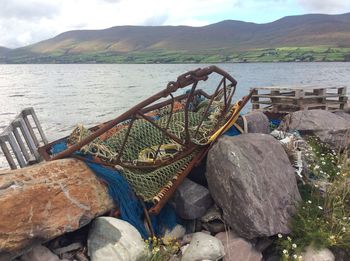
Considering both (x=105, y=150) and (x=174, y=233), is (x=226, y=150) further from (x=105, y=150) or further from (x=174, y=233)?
(x=105, y=150)

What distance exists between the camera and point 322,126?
383 inches

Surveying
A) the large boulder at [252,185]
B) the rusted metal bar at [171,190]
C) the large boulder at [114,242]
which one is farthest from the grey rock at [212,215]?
the large boulder at [114,242]

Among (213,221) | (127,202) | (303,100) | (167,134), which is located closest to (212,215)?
(213,221)

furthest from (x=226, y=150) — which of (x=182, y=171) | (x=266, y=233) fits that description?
(x=266, y=233)

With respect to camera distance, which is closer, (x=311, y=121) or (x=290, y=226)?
(x=290, y=226)

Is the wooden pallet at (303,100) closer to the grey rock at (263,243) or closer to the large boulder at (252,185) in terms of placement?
the large boulder at (252,185)

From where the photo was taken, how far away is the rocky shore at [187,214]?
5.39 metres

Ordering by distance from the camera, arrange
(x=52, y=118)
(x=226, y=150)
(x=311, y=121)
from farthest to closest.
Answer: (x=52, y=118), (x=311, y=121), (x=226, y=150)

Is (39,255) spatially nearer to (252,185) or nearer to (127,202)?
(127,202)

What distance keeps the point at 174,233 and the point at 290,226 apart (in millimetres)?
1846

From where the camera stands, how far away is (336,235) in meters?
5.87

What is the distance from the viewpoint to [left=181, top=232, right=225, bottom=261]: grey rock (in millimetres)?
5742

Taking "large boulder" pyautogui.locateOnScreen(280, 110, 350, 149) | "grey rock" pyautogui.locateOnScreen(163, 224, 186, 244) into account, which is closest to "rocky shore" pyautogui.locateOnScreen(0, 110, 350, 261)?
"grey rock" pyautogui.locateOnScreen(163, 224, 186, 244)

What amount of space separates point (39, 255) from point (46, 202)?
699 mm
